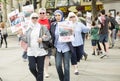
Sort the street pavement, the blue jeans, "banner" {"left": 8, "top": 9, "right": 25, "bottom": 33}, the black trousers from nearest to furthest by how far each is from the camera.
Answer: the black trousers < the blue jeans < "banner" {"left": 8, "top": 9, "right": 25, "bottom": 33} < the street pavement

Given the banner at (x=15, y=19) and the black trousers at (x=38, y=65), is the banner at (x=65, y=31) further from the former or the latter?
the banner at (x=15, y=19)

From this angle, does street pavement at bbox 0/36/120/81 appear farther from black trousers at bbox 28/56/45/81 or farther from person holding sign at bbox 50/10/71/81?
black trousers at bbox 28/56/45/81

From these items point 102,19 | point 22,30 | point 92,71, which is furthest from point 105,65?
point 22,30

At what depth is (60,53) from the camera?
9.33m

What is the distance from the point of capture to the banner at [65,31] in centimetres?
929

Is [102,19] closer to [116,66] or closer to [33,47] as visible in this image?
[116,66]

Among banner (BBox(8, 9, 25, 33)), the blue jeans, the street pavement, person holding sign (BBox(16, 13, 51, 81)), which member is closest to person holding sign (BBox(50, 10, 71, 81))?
the blue jeans

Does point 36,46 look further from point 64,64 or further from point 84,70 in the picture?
point 84,70

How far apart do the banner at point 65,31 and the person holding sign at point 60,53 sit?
0.08 m

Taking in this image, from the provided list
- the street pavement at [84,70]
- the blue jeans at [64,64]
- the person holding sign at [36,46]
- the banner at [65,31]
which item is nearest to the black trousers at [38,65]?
the person holding sign at [36,46]

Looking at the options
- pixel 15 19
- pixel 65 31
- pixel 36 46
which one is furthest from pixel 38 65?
pixel 15 19

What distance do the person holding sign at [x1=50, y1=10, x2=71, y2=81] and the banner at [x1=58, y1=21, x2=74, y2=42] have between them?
0.08 m

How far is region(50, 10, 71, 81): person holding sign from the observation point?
925cm

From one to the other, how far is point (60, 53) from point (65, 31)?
56 centimetres
